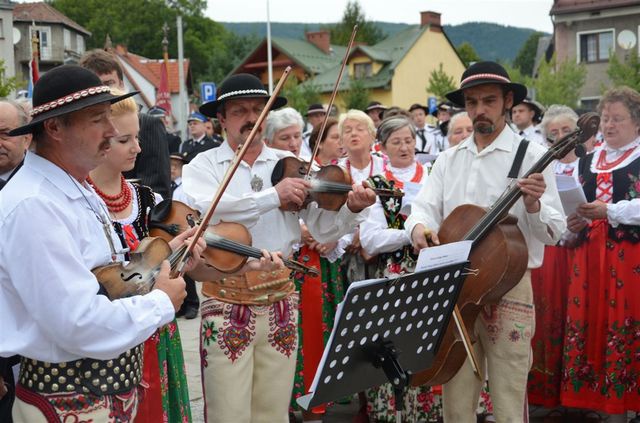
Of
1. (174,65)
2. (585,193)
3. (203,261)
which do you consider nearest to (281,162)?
(203,261)

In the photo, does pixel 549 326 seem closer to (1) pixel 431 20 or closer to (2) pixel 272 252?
(2) pixel 272 252

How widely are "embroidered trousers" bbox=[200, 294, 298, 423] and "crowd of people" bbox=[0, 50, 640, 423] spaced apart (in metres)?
0.01

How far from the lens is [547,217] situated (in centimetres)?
439

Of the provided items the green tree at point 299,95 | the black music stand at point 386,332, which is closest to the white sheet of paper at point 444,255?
the black music stand at point 386,332

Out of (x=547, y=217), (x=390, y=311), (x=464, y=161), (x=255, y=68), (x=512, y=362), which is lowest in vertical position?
(x=512, y=362)

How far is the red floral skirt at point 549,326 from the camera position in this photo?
20.7 ft

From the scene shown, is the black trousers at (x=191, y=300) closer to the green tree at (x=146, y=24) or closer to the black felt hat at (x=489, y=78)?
the black felt hat at (x=489, y=78)

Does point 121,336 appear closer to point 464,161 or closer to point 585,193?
point 464,161

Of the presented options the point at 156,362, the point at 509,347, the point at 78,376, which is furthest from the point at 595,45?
the point at 78,376

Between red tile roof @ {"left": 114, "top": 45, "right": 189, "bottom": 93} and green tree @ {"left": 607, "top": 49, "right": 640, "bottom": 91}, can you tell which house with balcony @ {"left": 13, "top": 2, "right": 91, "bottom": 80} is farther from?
green tree @ {"left": 607, "top": 49, "right": 640, "bottom": 91}

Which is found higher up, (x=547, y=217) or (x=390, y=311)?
(x=547, y=217)

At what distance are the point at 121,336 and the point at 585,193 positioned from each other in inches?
166

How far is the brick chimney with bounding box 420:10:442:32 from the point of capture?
163 ft

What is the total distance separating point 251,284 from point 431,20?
47.8m
